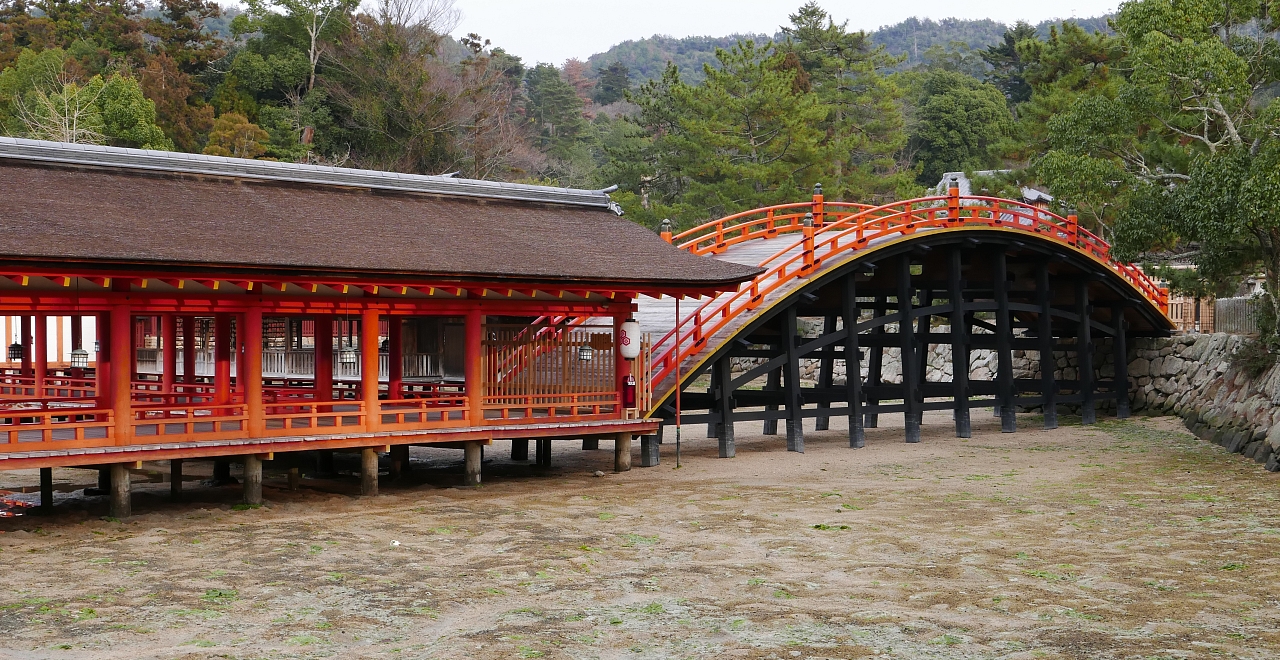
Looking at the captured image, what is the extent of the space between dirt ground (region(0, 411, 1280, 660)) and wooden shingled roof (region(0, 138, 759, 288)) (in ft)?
10.6

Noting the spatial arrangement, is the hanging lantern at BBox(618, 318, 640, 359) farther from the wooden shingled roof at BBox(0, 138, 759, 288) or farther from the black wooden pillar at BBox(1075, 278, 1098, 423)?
the black wooden pillar at BBox(1075, 278, 1098, 423)

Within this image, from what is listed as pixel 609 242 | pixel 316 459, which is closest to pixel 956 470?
pixel 609 242

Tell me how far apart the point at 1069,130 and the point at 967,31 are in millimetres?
153525

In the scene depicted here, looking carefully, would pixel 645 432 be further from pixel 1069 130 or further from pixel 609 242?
pixel 1069 130

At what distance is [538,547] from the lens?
1402 centimetres

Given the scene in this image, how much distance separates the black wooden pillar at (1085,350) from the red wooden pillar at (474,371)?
1707 centimetres

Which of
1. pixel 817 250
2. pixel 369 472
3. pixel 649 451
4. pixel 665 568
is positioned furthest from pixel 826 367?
pixel 665 568

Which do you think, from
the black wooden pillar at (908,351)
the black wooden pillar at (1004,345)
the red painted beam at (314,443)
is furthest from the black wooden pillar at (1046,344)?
the red painted beam at (314,443)

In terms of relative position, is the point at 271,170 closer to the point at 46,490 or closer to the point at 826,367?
the point at 46,490

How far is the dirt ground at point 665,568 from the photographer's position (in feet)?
32.6

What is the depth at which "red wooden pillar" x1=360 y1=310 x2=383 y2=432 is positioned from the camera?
17.3 m

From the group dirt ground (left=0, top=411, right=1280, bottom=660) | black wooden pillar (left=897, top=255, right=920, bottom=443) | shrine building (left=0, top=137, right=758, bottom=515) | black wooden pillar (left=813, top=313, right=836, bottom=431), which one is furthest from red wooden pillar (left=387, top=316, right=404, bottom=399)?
black wooden pillar (left=897, top=255, right=920, bottom=443)

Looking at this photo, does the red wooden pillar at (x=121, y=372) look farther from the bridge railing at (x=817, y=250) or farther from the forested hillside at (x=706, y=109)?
the forested hillside at (x=706, y=109)

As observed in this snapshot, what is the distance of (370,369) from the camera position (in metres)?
17.4
